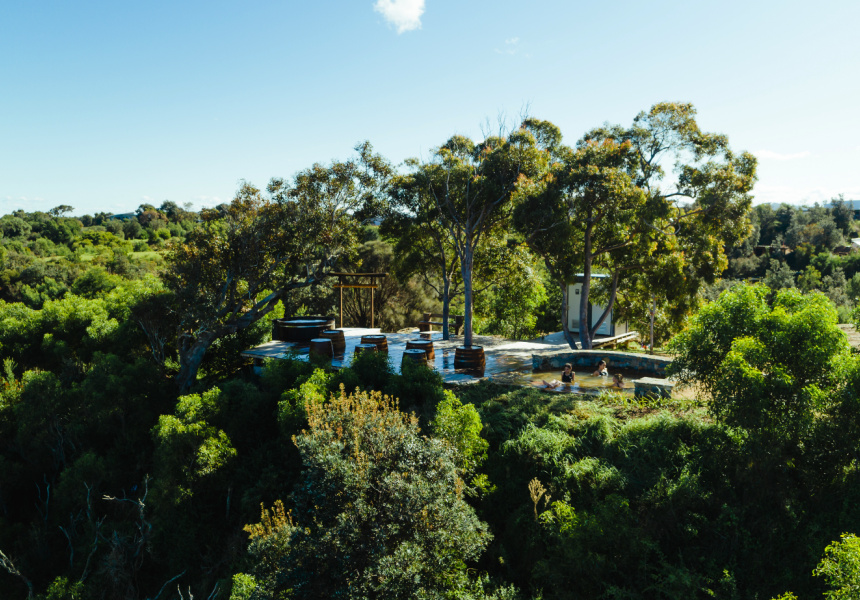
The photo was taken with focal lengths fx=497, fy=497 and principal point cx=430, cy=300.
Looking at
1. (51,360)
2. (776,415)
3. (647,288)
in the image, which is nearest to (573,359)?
(647,288)

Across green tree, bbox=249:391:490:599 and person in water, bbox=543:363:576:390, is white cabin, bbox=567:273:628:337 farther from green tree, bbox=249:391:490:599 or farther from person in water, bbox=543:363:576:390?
green tree, bbox=249:391:490:599

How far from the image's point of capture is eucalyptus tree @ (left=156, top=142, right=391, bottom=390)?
14016 mm

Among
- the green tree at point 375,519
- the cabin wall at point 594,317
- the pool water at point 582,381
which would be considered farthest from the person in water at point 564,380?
the cabin wall at point 594,317

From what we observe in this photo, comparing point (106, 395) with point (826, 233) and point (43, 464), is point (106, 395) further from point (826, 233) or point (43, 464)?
Result: point (826, 233)

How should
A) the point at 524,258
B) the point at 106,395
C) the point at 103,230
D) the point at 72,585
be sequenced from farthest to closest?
the point at 103,230
the point at 524,258
the point at 106,395
the point at 72,585

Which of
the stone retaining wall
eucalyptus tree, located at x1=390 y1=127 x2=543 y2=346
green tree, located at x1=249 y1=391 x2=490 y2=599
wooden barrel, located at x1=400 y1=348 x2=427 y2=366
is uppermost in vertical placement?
eucalyptus tree, located at x1=390 y1=127 x2=543 y2=346

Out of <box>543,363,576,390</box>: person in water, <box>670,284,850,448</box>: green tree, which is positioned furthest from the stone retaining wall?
<box>670,284,850,448</box>: green tree

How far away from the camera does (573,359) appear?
45.8ft

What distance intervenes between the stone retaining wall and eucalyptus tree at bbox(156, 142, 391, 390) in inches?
291

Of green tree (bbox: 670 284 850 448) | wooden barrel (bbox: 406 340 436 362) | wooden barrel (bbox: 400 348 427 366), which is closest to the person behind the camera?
green tree (bbox: 670 284 850 448)

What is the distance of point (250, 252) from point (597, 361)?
1032 centimetres

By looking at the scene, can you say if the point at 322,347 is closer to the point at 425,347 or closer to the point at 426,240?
the point at 425,347

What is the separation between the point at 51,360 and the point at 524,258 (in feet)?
59.9

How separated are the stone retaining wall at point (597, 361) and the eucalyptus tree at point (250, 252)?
24.2 feet
